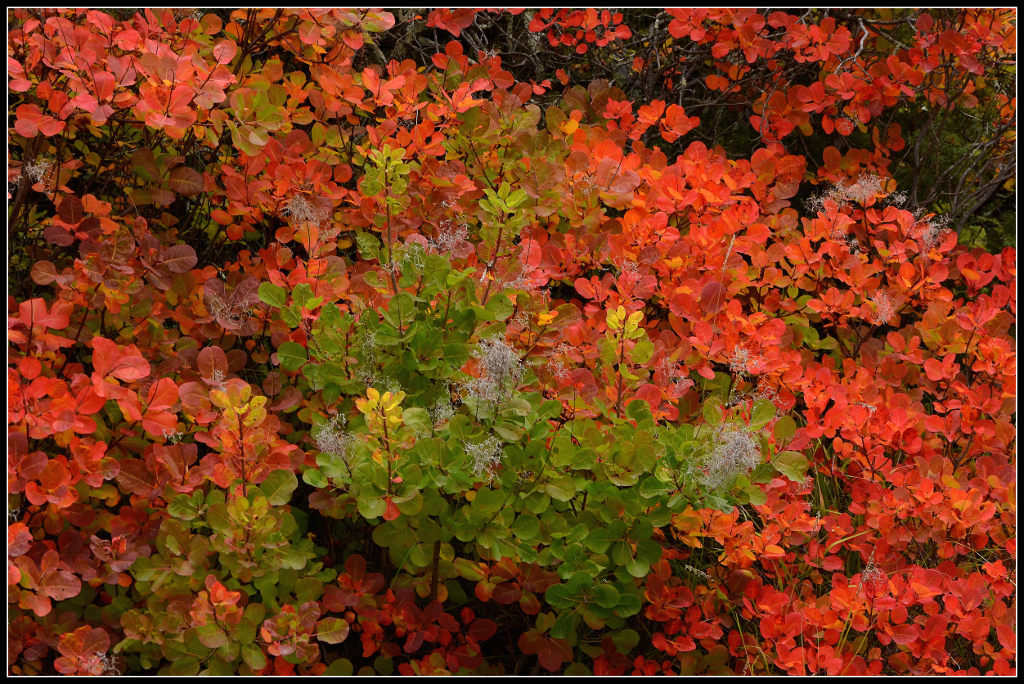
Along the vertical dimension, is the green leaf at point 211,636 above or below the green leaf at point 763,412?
below

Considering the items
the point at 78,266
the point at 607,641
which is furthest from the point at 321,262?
the point at 607,641

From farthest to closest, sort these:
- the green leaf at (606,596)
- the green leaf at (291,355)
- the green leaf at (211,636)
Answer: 1. the green leaf at (291,355)
2. the green leaf at (606,596)
3. the green leaf at (211,636)

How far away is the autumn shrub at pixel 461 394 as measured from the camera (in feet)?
5.09

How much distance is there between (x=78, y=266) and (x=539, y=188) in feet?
3.67

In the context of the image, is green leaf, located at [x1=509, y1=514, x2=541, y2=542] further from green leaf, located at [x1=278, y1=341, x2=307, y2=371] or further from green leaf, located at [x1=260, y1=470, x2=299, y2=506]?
green leaf, located at [x1=278, y1=341, x2=307, y2=371]

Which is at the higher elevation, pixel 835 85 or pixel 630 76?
pixel 835 85

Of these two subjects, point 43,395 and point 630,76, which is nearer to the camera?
point 43,395

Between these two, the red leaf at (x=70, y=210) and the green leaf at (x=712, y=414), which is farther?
the red leaf at (x=70, y=210)

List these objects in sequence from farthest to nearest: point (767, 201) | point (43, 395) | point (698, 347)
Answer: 1. point (767, 201)
2. point (698, 347)
3. point (43, 395)

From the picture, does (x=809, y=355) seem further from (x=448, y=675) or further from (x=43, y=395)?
(x=43, y=395)

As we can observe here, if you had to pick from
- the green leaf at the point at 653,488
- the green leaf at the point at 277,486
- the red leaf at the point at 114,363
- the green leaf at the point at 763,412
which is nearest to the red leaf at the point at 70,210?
the red leaf at the point at 114,363

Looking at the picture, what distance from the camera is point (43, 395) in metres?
1.61

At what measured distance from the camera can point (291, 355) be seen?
5.57 ft

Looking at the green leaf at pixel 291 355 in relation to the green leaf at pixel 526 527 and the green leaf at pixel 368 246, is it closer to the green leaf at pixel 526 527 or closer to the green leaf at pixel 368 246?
the green leaf at pixel 368 246
